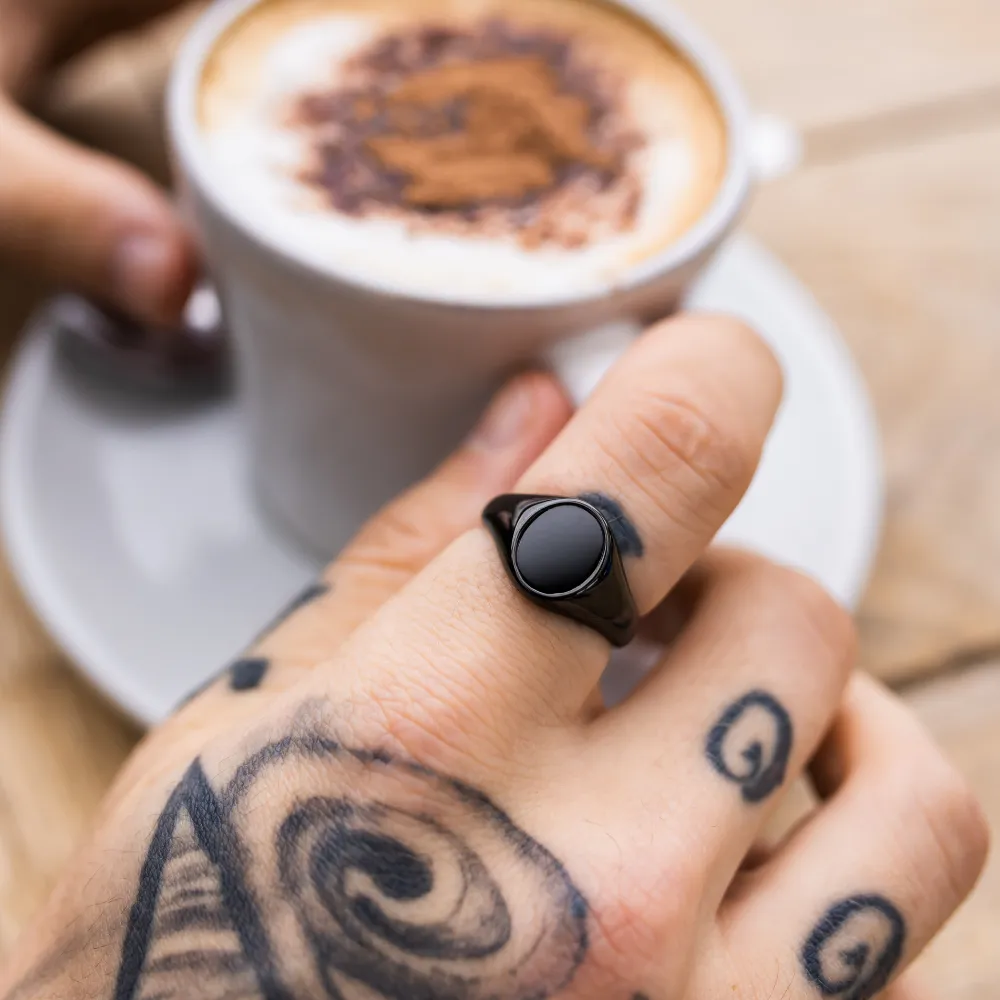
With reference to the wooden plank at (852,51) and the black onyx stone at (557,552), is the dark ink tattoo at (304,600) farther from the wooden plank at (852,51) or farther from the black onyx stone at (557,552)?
the wooden plank at (852,51)

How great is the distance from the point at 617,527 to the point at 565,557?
0.11 ft

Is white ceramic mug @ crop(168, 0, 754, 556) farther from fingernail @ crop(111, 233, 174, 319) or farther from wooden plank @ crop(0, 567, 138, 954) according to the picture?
wooden plank @ crop(0, 567, 138, 954)

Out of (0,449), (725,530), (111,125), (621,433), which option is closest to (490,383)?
(621,433)

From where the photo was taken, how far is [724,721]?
43 centimetres

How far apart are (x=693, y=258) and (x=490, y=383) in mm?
115

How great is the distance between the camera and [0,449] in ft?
2.27

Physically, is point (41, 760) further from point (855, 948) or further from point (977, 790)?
point (977, 790)

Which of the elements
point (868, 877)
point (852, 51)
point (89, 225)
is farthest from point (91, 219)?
point (852, 51)

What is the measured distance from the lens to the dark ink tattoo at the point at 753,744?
1.38 ft

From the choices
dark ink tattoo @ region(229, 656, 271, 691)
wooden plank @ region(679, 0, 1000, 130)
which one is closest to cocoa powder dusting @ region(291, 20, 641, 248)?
dark ink tattoo @ region(229, 656, 271, 691)

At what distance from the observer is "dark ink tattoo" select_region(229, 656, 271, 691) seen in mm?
459

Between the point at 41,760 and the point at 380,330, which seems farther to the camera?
the point at 41,760

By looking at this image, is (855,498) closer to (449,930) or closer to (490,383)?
(490,383)

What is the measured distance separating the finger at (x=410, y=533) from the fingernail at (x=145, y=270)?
0.80 ft
